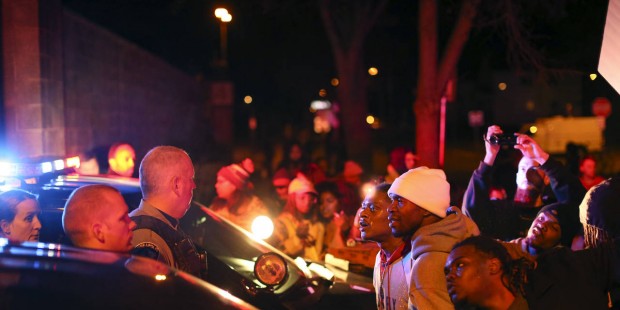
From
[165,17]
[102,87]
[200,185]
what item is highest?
[165,17]

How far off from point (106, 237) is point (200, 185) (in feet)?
35.5

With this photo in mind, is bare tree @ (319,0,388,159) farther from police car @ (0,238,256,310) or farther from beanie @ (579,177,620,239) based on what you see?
police car @ (0,238,256,310)

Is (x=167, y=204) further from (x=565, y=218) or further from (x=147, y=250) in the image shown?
(x=565, y=218)

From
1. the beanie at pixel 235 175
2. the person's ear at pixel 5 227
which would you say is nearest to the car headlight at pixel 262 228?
the beanie at pixel 235 175

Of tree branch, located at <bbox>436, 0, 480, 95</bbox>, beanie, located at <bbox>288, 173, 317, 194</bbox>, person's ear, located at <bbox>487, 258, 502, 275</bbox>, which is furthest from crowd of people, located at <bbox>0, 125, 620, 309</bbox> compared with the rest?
tree branch, located at <bbox>436, 0, 480, 95</bbox>

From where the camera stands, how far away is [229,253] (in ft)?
17.7

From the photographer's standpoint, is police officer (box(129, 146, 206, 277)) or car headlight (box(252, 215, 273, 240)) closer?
police officer (box(129, 146, 206, 277))

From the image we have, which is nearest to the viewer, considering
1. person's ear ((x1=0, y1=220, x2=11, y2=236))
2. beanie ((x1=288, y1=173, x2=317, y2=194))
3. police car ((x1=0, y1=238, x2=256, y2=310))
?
police car ((x1=0, y1=238, x2=256, y2=310))

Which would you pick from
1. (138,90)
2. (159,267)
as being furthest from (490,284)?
(138,90)

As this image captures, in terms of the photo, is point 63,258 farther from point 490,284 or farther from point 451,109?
point 451,109

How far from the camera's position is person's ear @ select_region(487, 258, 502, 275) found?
2.95 meters

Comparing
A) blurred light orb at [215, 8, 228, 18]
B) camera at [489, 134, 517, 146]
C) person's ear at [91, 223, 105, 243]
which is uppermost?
blurred light orb at [215, 8, 228, 18]

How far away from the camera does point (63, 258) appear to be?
2.53 m

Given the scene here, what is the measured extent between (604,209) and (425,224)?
1.01 metres
